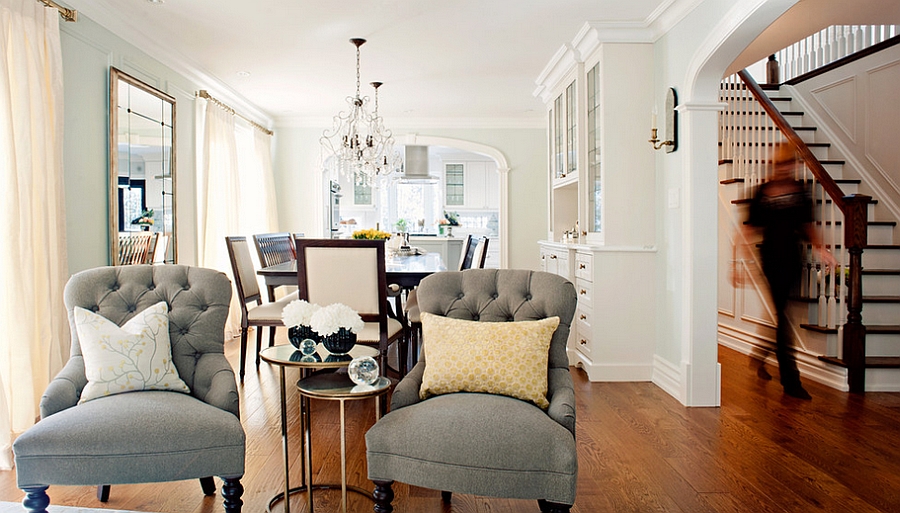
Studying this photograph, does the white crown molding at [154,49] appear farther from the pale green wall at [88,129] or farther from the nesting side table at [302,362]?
the nesting side table at [302,362]

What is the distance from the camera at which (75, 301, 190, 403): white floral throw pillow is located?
2.07 meters

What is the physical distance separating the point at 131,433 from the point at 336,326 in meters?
0.72

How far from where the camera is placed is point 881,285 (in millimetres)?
4344

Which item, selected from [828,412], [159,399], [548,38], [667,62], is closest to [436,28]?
[548,38]

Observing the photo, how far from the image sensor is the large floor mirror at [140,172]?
3.85 metres

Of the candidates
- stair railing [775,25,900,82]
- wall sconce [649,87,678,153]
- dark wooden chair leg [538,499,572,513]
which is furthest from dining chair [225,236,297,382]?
stair railing [775,25,900,82]

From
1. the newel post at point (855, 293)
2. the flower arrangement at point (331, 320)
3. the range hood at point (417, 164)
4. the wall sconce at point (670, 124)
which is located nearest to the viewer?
the flower arrangement at point (331, 320)

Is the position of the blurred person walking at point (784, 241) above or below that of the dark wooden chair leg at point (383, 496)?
above

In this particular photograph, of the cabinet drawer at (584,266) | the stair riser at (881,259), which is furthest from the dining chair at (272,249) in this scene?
the stair riser at (881,259)

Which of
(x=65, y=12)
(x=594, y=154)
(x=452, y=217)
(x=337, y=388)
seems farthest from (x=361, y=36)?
(x=452, y=217)

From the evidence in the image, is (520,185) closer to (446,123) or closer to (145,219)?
(446,123)

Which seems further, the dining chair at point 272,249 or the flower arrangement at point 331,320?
the dining chair at point 272,249

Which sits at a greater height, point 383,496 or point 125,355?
point 125,355

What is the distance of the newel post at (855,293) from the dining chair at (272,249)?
161 inches
